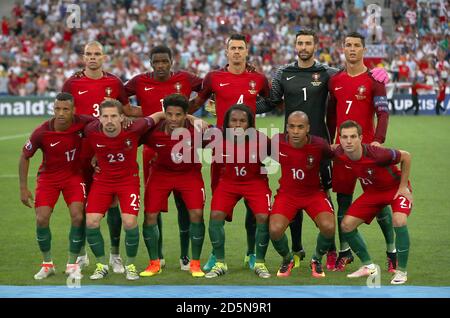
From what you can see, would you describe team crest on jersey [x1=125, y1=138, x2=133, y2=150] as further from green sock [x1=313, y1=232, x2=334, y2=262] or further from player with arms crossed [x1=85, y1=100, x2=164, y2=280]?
green sock [x1=313, y1=232, x2=334, y2=262]

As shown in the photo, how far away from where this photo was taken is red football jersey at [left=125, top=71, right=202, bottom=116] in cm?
974

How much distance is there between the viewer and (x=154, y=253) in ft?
29.9

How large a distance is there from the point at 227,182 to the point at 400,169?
1716 mm

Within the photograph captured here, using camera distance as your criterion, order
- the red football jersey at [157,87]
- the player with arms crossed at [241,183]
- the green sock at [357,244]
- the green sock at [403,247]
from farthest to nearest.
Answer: the red football jersey at [157,87] → the player with arms crossed at [241,183] → the green sock at [357,244] → the green sock at [403,247]

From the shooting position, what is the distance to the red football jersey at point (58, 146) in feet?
29.6

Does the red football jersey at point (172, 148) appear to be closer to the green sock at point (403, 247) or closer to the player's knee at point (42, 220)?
the player's knee at point (42, 220)

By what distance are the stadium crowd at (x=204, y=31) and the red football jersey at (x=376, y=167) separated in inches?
948

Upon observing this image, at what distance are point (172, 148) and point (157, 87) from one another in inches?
34.6

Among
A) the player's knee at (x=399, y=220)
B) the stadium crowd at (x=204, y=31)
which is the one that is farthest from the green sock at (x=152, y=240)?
the stadium crowd at (x=204, y=31)

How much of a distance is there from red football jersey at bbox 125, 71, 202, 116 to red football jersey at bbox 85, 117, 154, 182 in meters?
0.72

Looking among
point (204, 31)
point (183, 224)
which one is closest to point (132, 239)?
point (183, 224)

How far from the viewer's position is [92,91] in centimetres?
983

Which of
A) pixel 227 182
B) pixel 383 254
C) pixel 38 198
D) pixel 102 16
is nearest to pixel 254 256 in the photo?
pixel 227 182

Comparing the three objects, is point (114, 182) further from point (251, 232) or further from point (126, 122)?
point (251, 232)
